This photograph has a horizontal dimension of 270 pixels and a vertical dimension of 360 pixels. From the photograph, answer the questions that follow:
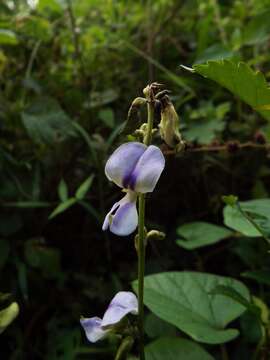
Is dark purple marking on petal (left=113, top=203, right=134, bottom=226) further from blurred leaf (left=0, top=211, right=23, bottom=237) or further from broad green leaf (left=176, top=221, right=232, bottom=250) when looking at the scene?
blurred leaf (left=0, top=211, right=23, bottom=237)

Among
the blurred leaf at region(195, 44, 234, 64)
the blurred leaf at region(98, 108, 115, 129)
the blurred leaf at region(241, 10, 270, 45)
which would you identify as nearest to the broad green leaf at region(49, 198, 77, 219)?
the blurred leaf at region(98, 108, 115, 129)

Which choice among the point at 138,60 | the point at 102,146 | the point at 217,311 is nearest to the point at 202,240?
the point at 217,311

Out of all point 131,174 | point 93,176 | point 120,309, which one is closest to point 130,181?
point 131,174

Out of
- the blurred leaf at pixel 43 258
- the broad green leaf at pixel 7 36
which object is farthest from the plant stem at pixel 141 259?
the broad green leaf at pixel 7 36

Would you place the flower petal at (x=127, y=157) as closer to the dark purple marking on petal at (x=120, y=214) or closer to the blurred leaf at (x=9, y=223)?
the dark purple marking on petal at (x=120, y=214)

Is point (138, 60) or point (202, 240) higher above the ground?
point (138, 60)

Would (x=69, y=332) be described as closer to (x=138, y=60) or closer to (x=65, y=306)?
(x=65, y=306)
